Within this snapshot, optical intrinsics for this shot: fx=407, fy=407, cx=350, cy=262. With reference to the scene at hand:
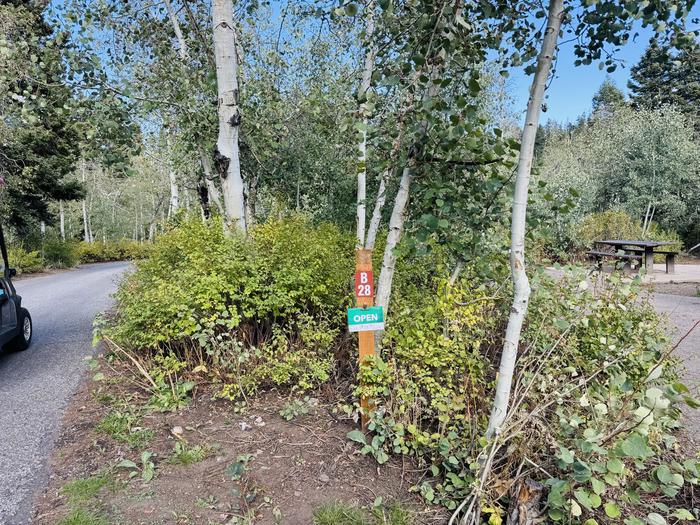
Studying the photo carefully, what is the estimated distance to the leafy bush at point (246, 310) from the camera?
3.34 metres

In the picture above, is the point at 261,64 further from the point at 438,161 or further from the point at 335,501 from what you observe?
the point at 335,501

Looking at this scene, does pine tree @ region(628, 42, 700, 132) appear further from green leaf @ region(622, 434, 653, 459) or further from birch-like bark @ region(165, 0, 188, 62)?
green leaf @ region(622, 434, 653, 459)

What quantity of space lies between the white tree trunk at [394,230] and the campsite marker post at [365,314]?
0.78 feet

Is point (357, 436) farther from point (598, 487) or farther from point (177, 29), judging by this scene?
point (177, 29)

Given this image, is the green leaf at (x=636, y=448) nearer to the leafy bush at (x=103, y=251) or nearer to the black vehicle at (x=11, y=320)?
the black vehicle at (x=11, y=320)

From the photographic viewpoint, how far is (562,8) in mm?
2068

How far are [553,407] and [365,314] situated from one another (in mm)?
1391

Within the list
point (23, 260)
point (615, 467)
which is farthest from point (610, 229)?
point (23, 260)

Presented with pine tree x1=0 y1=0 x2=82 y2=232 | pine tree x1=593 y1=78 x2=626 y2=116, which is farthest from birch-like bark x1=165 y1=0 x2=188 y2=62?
pine tree x1=593 y1=78 x2=626 y2=116

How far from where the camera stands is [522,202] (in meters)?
2.14

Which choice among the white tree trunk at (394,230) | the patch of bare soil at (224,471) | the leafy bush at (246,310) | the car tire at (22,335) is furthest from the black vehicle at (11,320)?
the white tree trunk at (394,230)

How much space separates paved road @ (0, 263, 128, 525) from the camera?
8.09ft

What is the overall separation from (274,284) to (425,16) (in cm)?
230

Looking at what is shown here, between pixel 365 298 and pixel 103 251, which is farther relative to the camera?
pixel 103 251
